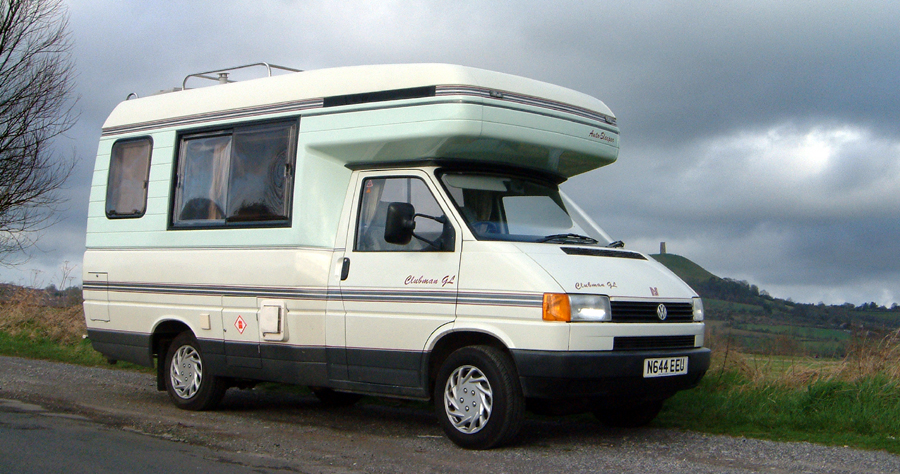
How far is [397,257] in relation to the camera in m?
7.26

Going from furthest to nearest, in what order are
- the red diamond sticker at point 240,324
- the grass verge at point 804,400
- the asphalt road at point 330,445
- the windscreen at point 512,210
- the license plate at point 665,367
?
1. the red diamond sticker at point 240,324
2. the grass verge at point 804,400
3. the windscreen at point 512,210
4. the license plate at point 665,367
5. the asphalt road at point 330,445

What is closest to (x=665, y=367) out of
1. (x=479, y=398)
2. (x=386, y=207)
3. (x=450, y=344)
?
(x=479, y=398)

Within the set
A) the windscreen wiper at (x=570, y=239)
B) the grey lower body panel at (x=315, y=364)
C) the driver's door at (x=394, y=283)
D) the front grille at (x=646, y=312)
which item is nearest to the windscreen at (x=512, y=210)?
the windscreen wiper at (x=570, y=239)

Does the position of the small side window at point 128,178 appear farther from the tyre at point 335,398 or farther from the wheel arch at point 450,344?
the wheel arch at point 450,344

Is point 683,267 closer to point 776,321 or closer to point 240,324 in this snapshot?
point 776,321

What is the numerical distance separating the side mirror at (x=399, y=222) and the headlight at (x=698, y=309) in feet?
7.99

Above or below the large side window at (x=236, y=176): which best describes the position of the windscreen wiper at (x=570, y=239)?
below

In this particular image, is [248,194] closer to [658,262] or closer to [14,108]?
[658,262]

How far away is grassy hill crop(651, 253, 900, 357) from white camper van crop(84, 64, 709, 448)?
1421mm

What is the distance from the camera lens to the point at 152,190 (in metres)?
9.28

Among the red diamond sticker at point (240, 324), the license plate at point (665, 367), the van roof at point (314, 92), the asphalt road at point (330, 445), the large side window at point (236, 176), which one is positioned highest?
the van roof at point (314, 92)

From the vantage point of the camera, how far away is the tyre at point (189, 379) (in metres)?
8.90

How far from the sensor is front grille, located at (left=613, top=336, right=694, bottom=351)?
6.55m

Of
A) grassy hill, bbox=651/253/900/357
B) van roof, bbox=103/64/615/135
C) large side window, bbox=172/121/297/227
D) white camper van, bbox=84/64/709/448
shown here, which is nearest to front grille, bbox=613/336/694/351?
white camper van, bbox=84/64/709/448
